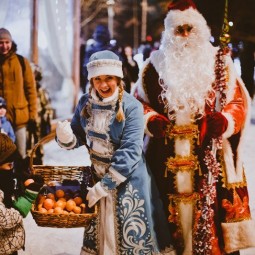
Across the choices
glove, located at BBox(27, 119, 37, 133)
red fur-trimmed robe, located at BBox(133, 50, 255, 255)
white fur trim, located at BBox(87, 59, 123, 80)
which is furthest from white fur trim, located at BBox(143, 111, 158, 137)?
glove, located at BBox(27, 119, 37, 133)

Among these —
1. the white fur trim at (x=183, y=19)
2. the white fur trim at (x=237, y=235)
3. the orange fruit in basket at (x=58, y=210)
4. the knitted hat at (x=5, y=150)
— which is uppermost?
the white fur trim at (x=183, y=19)

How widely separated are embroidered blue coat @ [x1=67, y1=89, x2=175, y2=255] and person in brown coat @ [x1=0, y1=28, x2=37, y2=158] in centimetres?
269

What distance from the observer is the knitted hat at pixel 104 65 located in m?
2.96

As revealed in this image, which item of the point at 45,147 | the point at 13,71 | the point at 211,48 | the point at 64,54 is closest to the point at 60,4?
the point at 64,54

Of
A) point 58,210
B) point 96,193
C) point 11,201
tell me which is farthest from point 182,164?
point 11,201

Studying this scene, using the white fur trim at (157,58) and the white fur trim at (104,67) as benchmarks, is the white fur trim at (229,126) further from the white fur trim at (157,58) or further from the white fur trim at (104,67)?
the white fur trim at (104,67)

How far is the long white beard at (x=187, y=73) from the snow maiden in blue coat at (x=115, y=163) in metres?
0.43

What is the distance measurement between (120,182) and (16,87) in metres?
3.07

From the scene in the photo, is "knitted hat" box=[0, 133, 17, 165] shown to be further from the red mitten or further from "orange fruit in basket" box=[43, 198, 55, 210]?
the red mitten

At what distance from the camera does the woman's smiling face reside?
3.00 meters

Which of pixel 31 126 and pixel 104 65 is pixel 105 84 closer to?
pixel 104 65

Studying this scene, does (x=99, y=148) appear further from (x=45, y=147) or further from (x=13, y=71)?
(x=45, y=147)

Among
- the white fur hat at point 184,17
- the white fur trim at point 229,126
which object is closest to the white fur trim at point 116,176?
the white fur trim at point 229,126

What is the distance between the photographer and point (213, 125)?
3301mm
